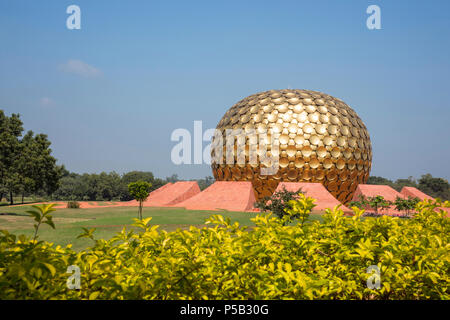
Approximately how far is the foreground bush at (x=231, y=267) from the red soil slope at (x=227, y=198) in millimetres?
23476

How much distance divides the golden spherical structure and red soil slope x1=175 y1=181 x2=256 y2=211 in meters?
2.02

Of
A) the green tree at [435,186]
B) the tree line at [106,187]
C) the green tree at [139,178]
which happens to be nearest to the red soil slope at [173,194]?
the tree line at [106,187]

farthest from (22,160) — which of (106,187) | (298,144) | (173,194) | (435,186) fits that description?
(435,186)

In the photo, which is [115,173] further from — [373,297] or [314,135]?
[373,297]

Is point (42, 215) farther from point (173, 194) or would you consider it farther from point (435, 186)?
point (435, 186)

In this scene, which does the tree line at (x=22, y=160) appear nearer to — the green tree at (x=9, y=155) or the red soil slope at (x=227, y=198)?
the green tree at (x=9, y=155)

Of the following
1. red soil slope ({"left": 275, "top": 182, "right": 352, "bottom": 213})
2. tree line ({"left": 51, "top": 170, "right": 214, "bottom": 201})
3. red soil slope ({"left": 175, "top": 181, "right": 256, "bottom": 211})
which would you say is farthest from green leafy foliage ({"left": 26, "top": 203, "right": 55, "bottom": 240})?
tree line ({"left": 51, "top": 170, "right": 214, "bottom": 201})

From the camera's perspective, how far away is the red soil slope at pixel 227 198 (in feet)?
91.5

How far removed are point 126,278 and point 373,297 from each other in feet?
9.12

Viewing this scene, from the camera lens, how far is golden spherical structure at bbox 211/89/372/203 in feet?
101

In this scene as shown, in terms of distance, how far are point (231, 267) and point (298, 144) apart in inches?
1118

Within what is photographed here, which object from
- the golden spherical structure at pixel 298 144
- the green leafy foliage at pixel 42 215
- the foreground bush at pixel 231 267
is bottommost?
the foreground bush at pixel 231 267

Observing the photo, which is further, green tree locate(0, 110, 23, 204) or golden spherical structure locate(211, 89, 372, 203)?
golden spherical structure locate(211, 89, 372, 203)

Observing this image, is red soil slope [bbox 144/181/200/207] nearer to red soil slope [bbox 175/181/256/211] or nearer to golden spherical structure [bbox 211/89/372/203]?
red soil slope [bbox 175/181/256/211]
